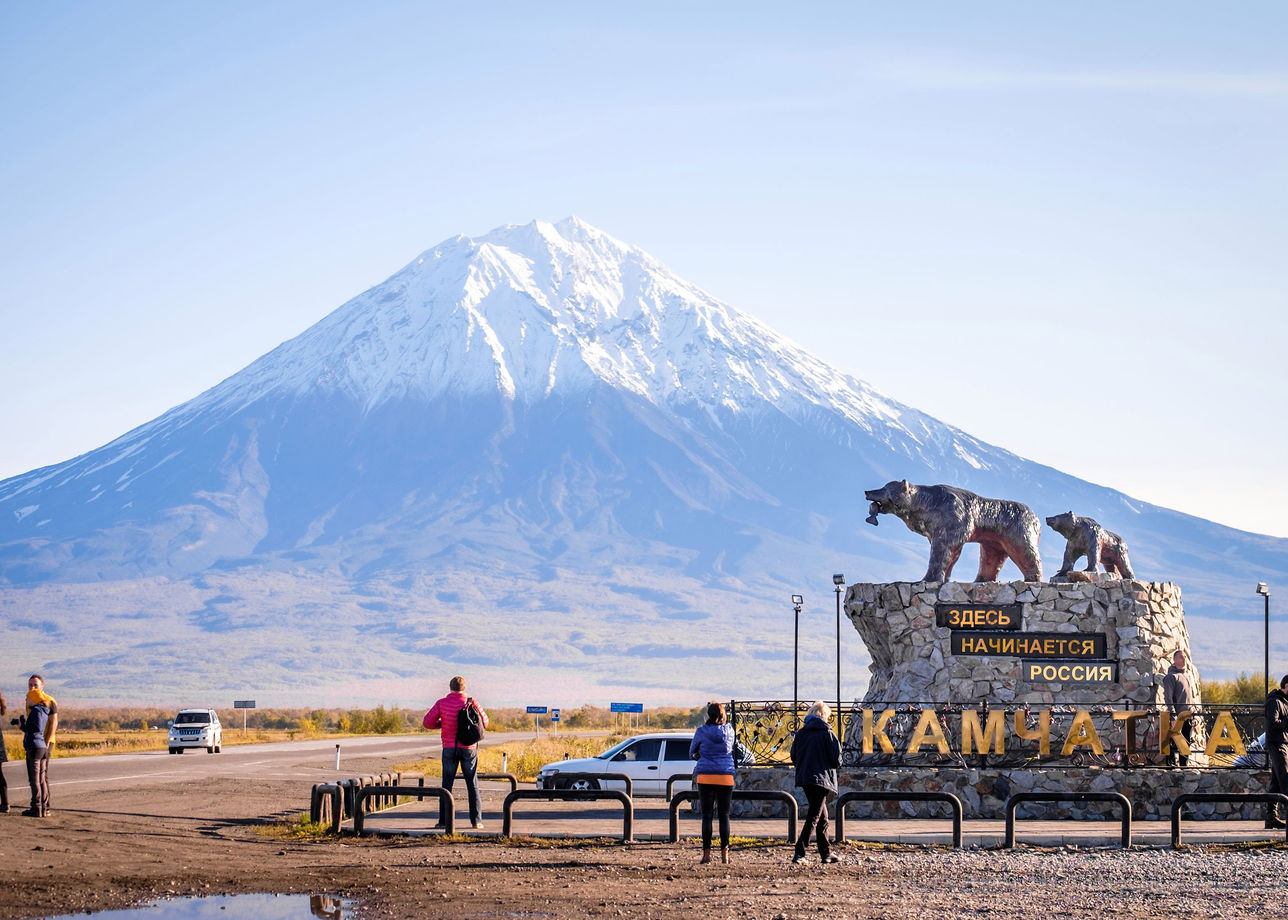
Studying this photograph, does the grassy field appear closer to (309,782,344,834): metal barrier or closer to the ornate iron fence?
(309,782,344,834): metal barrier

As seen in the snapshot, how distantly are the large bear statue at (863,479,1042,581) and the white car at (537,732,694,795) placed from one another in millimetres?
4833

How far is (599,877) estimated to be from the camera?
15820mm

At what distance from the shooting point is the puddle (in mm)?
13211

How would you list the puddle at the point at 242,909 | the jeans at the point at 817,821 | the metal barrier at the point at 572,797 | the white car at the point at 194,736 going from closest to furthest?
the puddle at the point at 242,909 → the jeans at the point at 817,821 → the metal barrier at the point at 572,797 → the white car at the point at 194,736

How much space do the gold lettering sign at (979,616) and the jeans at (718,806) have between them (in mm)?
9175

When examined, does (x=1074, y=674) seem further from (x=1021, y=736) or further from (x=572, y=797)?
(x=572, y=797)

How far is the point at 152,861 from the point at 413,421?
17777cm

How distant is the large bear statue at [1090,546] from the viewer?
27.5 metres

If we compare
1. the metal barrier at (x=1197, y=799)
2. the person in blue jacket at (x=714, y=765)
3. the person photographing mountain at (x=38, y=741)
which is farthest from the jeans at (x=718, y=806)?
the person photographing mountain at (x=38, y=741)

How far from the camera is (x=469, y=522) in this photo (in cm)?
16775

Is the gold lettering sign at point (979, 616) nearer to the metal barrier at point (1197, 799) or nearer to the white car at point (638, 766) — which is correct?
the white car at point (638, 766)

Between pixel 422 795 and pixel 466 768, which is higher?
pixel 466 768

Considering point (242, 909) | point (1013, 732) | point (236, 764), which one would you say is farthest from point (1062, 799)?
point (236, 764)

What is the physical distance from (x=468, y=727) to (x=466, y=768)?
1.52ft
